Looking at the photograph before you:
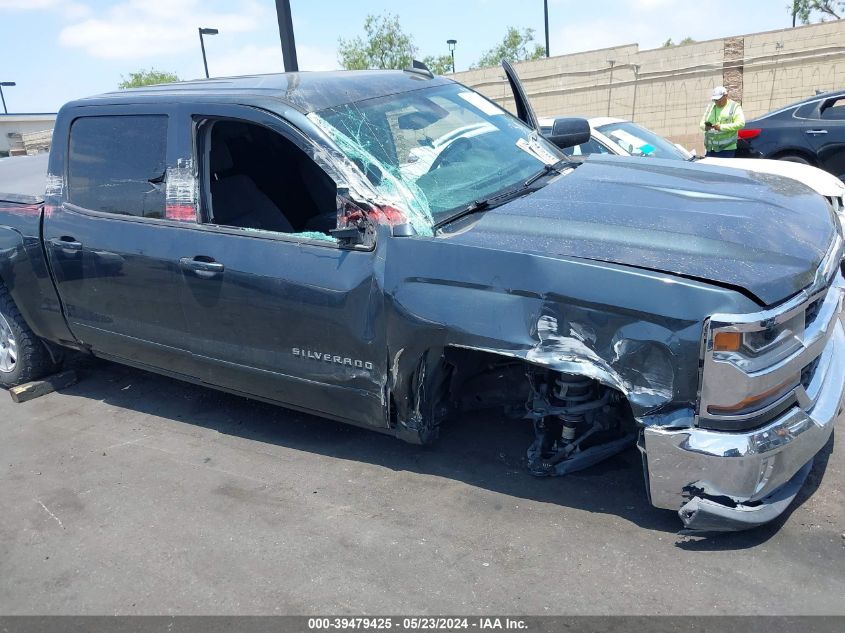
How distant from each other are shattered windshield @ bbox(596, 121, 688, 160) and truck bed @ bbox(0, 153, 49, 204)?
5.19m

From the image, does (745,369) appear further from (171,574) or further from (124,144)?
(124,144)

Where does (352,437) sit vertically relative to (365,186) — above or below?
below

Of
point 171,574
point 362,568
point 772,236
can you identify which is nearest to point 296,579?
point 362,568

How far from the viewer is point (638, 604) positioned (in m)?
2.55

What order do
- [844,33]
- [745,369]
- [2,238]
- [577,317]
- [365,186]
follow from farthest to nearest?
1. [844,33]
2. [2,238]
3. [365,186]
4. [577,317]
5. [745,369]

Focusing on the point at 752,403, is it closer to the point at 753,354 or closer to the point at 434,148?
the point at 753,354

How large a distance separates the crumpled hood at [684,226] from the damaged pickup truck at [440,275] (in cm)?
1

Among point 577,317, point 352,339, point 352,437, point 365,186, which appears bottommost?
point 352,437

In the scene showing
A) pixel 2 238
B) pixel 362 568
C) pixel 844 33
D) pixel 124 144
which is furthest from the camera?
pixel 844 33

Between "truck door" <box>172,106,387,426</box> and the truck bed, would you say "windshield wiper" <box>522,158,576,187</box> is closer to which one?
"truck door" <box>172,106,387,426</box>

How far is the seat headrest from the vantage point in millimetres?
3908

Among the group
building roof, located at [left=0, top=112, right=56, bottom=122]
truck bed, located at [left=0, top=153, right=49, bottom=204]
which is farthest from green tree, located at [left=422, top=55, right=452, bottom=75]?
truck bed, located at [left=0, top=153, right=49, bottom=204]

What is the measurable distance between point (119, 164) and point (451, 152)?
6.03 feet

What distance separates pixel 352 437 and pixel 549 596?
1.64 metres
